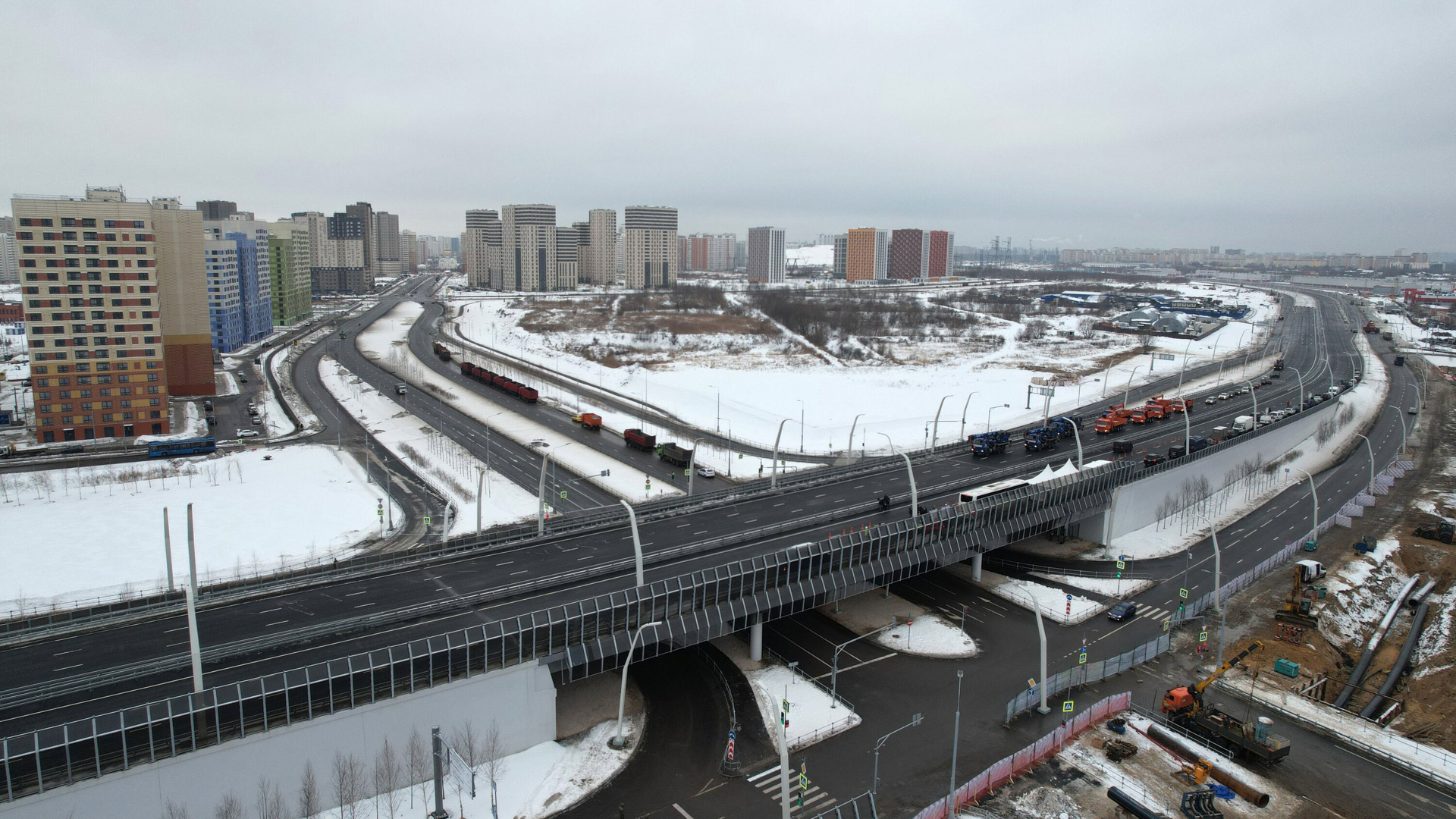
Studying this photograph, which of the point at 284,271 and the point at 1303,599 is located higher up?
the point at 284,271

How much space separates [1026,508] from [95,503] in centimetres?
6877

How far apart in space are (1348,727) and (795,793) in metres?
26.6

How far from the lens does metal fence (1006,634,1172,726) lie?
1455 inches

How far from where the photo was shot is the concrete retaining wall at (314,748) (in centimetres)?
2528

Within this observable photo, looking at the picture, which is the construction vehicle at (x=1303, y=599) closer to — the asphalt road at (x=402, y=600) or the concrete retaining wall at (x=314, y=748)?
the asphalt road at (x=402, y=600)

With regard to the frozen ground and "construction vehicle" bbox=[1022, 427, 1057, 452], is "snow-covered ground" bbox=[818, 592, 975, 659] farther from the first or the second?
the frozen ground

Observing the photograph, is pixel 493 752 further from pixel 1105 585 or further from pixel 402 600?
pixel 1105 585

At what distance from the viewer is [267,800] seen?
90.9 ft

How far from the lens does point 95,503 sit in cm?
6150

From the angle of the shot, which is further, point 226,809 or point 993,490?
point 993,490

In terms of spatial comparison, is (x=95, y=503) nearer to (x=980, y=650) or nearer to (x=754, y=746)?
(x=754, y=746)

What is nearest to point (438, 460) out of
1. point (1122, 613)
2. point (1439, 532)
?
point (1122, 613)

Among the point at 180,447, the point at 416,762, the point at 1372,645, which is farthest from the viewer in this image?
the point at 180,447

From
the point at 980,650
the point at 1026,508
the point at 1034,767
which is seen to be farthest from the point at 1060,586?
the point at 1034,767
